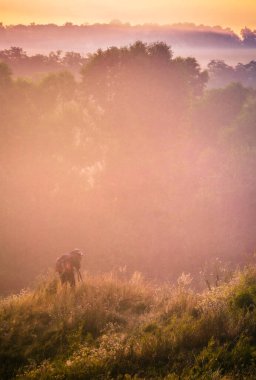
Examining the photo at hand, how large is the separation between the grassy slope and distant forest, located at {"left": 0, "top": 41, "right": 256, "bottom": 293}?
11.3 meters

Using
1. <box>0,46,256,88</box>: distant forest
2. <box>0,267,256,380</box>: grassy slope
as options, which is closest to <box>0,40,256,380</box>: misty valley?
<box>0,267,256,380</box>: grassy slope

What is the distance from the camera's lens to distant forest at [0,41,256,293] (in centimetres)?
2283

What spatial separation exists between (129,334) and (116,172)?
18569 millimetres

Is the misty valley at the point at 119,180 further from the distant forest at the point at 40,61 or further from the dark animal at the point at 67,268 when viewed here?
the distant forest at the point at 40,61

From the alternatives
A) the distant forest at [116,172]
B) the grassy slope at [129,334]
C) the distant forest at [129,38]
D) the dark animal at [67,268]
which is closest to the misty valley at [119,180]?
the distant forest at [116,172]

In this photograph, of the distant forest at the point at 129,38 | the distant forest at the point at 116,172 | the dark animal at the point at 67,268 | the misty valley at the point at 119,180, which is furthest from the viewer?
the distant forest at the point at 129,38

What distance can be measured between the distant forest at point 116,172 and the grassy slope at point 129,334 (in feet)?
37.0

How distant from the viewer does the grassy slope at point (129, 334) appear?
6.98 metres

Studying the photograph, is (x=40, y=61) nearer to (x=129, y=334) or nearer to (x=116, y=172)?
(x=116, y=172)

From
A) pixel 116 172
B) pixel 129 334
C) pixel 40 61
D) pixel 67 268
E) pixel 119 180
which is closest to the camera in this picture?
pixel 129 334

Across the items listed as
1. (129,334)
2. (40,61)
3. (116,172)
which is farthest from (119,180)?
(40,61)

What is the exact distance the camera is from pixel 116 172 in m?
26.5

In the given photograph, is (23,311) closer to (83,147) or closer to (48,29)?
(83,147)

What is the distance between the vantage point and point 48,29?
4018 inches
